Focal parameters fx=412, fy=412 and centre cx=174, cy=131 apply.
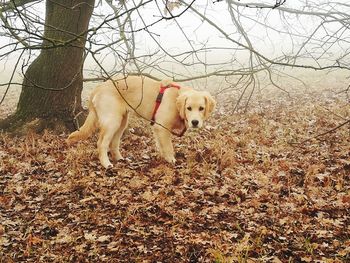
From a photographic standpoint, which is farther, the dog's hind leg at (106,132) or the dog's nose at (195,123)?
the dog's hind leg at (106,132)

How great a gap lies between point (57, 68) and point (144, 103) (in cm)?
226

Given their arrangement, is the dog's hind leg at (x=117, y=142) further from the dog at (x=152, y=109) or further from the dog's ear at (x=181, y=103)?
the dog's ear at (x=181, y=103)

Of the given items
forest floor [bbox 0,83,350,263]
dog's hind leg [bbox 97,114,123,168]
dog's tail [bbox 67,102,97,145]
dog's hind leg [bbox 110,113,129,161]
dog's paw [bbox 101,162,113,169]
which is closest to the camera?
forest floor [bbox 0,83,350,263]

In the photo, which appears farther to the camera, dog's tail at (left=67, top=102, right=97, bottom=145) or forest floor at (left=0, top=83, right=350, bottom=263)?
dog's tail at (left=67, top=102, right=97, bottom=145)

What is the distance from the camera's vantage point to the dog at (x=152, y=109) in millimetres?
6500

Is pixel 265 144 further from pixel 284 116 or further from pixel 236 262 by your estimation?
pixel 236 262

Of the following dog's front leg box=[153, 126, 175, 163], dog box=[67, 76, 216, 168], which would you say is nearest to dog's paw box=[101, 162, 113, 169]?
dog box=[67, 76, 216, 168]

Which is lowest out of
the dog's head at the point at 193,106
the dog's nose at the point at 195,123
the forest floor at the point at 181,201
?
the forest floor at the point at 181,201

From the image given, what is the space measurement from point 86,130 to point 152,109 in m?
1.14

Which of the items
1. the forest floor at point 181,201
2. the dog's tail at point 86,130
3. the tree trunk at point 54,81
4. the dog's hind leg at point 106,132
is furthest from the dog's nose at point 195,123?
the tree trunk at point 54,81

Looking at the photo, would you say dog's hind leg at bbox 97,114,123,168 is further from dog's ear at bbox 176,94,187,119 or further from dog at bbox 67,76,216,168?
dog's ear at bbox 176,94,187,119

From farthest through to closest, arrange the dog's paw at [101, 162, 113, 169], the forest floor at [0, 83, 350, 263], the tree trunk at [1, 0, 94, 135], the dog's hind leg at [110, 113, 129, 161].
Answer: the tree trunk at [1, 0, 94, 135], the dog's hind leg at [110, 113, 129, 161], the dog's paw at [101, 162, 113, 169], the forest floor at [0, 83, 350, 263]

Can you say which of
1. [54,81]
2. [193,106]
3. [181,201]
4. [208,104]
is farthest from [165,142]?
[54,81]

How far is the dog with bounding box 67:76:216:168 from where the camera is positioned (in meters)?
6.50
